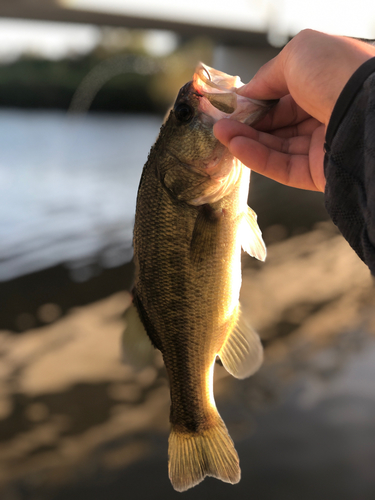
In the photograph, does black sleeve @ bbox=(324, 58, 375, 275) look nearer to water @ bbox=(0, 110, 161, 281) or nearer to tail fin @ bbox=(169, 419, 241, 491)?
tail fin @ bbox=(169, 419, 241, 491)

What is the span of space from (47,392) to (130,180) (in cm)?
613

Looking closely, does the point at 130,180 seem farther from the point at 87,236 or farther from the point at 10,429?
the point at 10,429

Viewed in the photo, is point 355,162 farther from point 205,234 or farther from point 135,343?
point 135,343

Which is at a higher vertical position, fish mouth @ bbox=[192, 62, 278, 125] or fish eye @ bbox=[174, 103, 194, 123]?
fish mouth @ bbox=[192, 62, 278, 125]

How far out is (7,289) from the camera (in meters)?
3.84

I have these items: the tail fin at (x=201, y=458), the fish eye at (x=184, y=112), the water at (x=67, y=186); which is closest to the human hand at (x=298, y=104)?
the fish eye at (x=184, y=112)

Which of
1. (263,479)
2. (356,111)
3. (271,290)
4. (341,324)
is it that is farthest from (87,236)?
(356,111)

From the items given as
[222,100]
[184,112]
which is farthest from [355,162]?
[184,112]

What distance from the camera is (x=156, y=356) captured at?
340 cm

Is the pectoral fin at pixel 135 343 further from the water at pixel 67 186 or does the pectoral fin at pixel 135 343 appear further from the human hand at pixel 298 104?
→ the water at pixel 67 186

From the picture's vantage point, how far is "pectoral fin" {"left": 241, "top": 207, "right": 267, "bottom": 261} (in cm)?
138

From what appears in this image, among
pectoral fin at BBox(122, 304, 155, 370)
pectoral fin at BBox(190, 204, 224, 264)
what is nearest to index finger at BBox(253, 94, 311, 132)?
pectoral fin at BBox(190, 204, 224, 264)

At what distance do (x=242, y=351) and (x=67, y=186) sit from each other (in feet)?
24.0

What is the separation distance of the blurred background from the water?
0.14 feet
